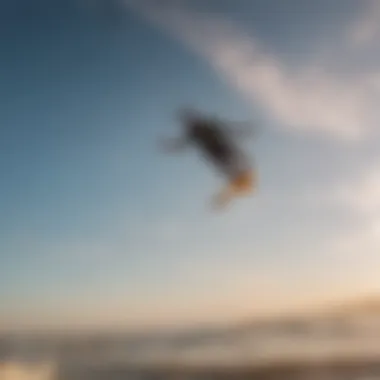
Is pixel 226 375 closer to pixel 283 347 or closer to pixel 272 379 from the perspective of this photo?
pixel 272 379

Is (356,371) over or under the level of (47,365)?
under

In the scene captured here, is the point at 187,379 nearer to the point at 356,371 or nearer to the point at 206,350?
the point at 206,350

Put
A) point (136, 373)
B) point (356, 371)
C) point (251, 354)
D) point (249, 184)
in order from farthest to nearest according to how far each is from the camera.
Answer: point (251, 354), point (136, 373), point (356, 371), point (249, 184)

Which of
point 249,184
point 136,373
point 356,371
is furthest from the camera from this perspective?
point 136,373

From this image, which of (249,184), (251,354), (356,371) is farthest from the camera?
(251,354)

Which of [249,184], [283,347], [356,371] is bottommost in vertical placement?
[356,371]

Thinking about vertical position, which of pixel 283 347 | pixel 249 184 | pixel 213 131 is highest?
pixel 213 131

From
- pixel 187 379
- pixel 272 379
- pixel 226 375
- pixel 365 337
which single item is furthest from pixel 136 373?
pixel 365 337

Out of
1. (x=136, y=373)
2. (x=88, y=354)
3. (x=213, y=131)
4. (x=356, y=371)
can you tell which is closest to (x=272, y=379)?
(x=356, y=371)

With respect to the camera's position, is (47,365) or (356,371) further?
(47,365)
